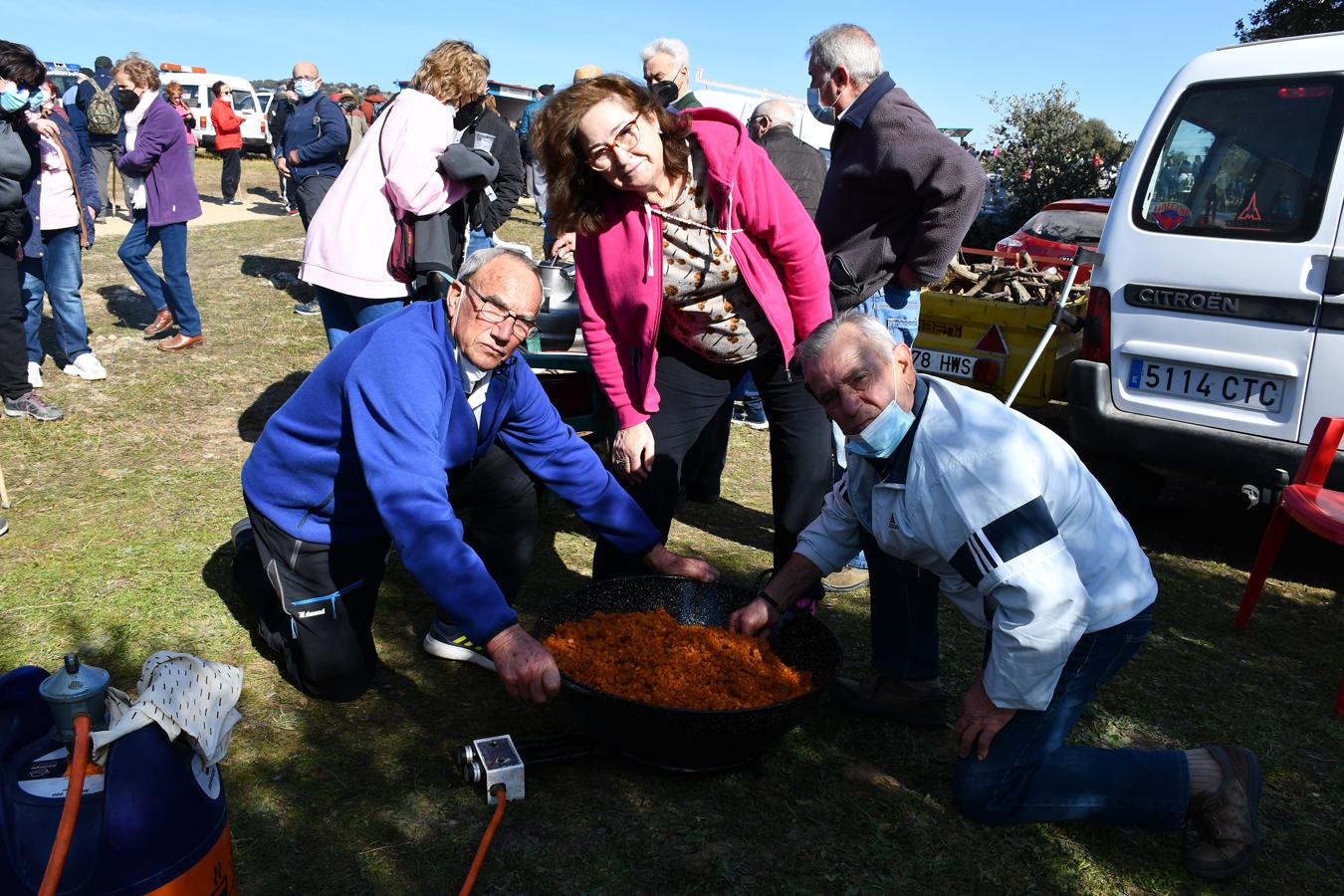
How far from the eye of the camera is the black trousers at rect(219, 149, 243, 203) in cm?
1600

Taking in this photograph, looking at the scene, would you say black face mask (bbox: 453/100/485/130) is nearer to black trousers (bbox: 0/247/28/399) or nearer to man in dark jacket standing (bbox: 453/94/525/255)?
man in dark jacket standing (bbox: 453/94/525/255)

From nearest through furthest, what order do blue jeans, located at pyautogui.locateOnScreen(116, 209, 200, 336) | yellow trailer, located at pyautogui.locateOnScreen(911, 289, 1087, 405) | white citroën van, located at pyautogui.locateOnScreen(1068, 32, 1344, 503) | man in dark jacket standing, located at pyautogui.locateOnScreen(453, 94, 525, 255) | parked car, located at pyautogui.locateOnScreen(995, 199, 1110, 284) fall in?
1. white citroën van, located at pyautogui.locateOnScreen(1068, 32, 1344, 503)
2. man in dark jacket standing, located at pyautogui.locateOnScreen(453, 94, 525, 255)
3. yellow trailer, located at pyautogui.locateOnScreen(911, 289, 1087, 405)
4. blue jeans, located at pyautogui.locateOnScreen(116, 209, 200, 336)
5. parked car, located at pyautogui.locateOnScreen(995, 199, 1110, 284)

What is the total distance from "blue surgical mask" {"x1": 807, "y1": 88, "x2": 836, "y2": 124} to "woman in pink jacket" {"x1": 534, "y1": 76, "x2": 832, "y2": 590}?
1.10m

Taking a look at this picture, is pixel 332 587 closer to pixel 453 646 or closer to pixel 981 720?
pixel 453 646

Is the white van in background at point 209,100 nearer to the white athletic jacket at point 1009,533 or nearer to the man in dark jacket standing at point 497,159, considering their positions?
the man in dark jacket standing at point 497,159

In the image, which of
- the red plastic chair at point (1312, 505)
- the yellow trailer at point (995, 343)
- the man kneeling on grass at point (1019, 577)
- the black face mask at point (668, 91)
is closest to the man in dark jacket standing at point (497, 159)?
the black face mask at point (668, 91)

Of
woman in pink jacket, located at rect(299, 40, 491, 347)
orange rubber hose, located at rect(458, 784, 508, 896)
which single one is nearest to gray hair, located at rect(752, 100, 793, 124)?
woman in pink jacket, located at rect(299, 40, 491, 347)

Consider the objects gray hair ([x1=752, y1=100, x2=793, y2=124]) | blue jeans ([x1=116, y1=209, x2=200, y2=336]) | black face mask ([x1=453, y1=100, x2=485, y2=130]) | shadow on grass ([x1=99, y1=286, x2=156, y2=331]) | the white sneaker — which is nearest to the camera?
black face mask ([x1=453, y1=100, x2=485, y2=130])

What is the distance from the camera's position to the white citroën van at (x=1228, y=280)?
13.3 ft

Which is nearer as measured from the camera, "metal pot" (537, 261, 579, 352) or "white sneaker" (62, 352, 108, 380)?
"metal pot" (537, 261, 579, 352)

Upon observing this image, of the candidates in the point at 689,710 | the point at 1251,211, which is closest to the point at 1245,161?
the point at 1251,211

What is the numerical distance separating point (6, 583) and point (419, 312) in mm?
2175

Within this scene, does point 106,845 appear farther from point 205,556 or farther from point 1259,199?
point 1259,199

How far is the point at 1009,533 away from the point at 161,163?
6.51 meters
